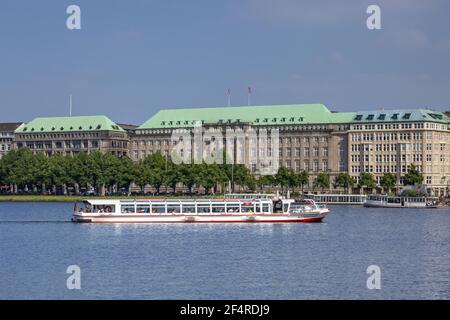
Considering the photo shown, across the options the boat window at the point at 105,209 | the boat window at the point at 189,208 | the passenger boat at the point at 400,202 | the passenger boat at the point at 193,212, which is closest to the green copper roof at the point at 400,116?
the passenger boat at the point at 400,202

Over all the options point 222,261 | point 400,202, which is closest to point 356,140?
point 400,202

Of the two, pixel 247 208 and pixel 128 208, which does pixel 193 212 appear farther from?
pixel 128 208

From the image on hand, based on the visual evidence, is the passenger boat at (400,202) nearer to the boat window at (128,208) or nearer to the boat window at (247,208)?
the boat window at (247,208)

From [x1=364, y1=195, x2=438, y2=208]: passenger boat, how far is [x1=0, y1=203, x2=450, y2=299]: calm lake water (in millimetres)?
62375

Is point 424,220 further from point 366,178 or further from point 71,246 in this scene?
point 366,178

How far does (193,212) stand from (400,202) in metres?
65.8

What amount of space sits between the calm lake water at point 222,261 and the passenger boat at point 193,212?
3.05m

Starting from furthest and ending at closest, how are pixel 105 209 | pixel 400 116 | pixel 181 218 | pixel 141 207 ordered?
pixel 400 116 → pixel 141 207 → pixel 105 209 → pixel 181 218

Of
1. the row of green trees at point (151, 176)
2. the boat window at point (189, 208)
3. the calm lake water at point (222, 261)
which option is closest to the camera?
the calm lake water at point (222, 261)

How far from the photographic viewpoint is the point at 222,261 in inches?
2315

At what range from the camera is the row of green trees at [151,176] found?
173875 mm

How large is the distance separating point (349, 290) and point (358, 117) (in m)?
143

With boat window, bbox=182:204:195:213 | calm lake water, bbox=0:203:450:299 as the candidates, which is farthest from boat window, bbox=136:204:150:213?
calm lake water, bbox=0:203:450:299
